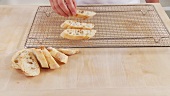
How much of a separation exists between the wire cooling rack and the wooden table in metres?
0.05

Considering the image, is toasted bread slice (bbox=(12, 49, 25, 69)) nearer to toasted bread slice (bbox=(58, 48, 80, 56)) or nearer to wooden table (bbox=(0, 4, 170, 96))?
wooden table (bbox=(0, 4, 170, 96))

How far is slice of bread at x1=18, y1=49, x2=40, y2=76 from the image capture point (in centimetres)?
97

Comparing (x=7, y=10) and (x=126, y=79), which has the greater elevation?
(x=126, y=79)

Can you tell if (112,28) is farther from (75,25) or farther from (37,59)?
(37,59)

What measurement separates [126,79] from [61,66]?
22cm

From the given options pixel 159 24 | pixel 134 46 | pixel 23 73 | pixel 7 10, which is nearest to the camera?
pixel 23 73

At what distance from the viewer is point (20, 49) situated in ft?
3.70

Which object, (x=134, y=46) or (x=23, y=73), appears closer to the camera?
(x=23, y=73)

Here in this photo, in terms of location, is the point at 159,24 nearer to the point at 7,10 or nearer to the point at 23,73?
the point at 23,73

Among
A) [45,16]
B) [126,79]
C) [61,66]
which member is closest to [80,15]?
[45,16]

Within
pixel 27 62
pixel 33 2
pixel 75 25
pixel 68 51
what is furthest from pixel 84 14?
pixel 33 2

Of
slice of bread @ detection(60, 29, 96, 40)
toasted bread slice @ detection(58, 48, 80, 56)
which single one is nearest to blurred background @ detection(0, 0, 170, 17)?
slice of bread @ detection(60, 29, 96, 40)

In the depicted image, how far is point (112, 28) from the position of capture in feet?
4.16

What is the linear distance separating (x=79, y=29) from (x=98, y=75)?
35cm
